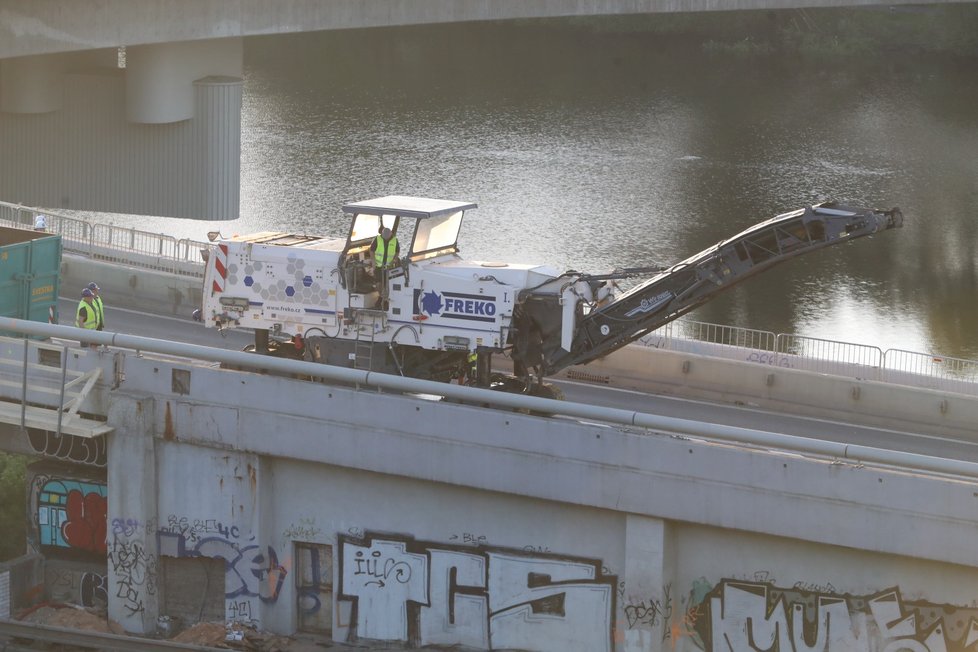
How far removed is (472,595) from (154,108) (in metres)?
22.7

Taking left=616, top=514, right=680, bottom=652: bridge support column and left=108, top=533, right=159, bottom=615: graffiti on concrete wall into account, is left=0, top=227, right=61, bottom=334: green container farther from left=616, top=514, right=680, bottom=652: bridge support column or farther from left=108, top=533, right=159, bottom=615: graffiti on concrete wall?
left=616, top=514, right=680, bottom=652: bridge support column

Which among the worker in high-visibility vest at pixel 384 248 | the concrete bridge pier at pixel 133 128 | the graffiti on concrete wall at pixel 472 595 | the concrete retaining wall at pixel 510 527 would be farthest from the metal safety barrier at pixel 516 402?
the concrete bridge pier at pixel 133 128

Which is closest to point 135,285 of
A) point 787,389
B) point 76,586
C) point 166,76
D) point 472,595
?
point 76,586

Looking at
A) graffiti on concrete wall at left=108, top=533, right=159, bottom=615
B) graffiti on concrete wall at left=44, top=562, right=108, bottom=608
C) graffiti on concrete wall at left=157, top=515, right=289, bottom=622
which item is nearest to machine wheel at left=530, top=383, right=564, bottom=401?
graffiti on concrete wall at left=157, top=515, right=289, bottom=622

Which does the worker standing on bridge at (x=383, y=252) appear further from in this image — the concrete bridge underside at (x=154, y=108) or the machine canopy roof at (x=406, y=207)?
the concrete bridge underside at (x=154, y=108)

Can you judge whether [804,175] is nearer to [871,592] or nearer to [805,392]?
[805,392]

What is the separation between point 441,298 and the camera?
2541 cm

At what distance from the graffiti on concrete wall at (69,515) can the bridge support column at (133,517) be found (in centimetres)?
98

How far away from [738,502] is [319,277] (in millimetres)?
7674

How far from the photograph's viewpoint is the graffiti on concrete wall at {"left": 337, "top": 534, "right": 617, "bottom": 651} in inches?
949

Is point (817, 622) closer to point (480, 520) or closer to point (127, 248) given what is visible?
point (480, 520)

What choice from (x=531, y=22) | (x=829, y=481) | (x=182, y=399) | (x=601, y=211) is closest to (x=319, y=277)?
(x=182, y=399)

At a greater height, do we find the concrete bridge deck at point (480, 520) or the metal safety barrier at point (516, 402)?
the metal safety barrier at point (516, 402)

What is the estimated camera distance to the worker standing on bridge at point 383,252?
2520 cm
